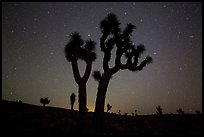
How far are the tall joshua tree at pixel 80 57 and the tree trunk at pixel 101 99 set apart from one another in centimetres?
113

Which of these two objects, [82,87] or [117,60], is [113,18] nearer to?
[117,60]

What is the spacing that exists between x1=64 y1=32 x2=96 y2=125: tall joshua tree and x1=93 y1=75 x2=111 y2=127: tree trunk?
1.13m

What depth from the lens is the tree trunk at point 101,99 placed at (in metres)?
14.2

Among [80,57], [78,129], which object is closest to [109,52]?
[80,57]

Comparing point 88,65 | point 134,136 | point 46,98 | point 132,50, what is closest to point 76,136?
point 134,136

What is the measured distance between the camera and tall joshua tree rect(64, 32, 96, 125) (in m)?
13.8

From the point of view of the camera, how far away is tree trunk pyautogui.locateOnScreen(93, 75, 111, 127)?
14211 millimetres

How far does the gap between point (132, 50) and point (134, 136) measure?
768 centimetres

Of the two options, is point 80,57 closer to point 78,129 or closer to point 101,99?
point 101,99

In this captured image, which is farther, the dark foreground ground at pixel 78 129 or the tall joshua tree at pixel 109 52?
the tall joshua tree at pixel 109 52

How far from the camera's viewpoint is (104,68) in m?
15.0

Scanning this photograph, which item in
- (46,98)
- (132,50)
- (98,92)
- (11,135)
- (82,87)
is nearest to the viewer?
(11,135)

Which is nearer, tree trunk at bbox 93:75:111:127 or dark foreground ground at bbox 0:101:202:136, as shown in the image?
dark foreground ground at bbox 0:101:202:136

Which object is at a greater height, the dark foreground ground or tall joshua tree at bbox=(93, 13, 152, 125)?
tall joshua tree at bbox=(93, 13, 152, 125)
